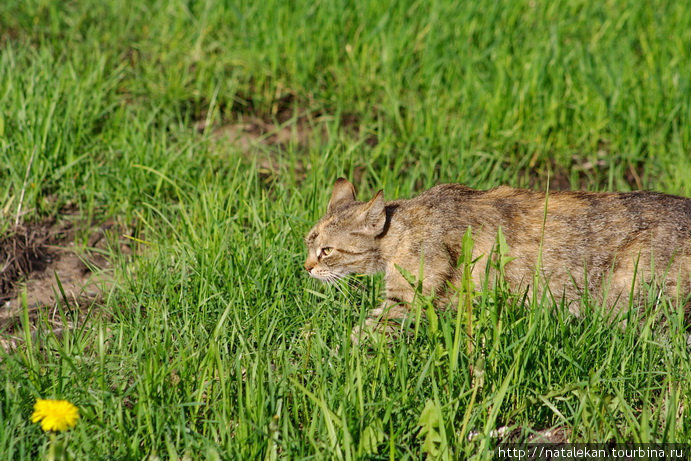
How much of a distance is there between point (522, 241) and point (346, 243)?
100cm

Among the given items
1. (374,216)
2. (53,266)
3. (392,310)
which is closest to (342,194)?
(374,216)

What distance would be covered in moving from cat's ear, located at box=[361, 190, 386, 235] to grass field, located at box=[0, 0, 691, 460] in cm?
37

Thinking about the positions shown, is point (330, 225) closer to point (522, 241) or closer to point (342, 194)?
point (342, 194)

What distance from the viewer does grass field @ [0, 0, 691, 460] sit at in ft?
11.2

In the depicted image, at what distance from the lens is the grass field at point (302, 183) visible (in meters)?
3.42

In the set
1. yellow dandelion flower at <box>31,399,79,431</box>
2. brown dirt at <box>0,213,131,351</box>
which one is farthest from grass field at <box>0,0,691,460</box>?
yellow dandelion flower at <box>31,399,79,431</box>

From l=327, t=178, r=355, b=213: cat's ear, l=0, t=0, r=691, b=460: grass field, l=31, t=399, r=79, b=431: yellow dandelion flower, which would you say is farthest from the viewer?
l=327, t=178, r=355, b=213: cat's ear

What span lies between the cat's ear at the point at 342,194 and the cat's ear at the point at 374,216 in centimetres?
25

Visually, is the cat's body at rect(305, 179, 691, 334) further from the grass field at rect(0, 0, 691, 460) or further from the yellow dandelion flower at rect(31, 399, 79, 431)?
the yellow dandelion flower at rect(31, 399, 79, 431)

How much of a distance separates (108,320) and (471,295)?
77.1 inches

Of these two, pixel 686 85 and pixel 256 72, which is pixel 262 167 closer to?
pixel 256 72

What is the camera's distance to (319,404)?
3166 mm

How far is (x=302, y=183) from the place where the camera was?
222 inches

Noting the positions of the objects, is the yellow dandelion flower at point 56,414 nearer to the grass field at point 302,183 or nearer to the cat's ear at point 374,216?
the grass field at point 302,183
